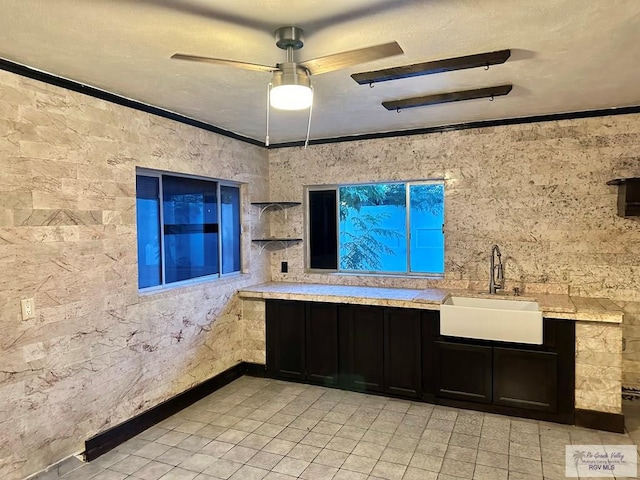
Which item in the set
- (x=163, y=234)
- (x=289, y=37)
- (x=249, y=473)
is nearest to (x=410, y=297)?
(x=249, y=473)

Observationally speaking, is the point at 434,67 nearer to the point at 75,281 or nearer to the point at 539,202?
the point at 539,202

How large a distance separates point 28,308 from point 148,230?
3.45 feet

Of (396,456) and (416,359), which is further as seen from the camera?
(416,359)

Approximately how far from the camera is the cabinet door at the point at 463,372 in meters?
3.34

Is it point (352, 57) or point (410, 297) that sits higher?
point (352, 57)

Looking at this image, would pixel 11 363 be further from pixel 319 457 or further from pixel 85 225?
pixel 319 457

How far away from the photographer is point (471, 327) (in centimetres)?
328

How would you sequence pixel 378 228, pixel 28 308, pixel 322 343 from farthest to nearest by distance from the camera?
pixel 378 228 → pixel 322 343 → pixel 28 308

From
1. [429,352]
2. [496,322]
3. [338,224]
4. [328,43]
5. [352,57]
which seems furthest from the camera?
[338,224]

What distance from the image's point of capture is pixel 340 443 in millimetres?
2934

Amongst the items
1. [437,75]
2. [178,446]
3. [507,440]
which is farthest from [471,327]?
[178,446]

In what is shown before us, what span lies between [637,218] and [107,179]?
410cm

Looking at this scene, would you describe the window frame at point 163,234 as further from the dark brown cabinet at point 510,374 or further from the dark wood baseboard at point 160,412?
the dark brown cabinet at point 510,374

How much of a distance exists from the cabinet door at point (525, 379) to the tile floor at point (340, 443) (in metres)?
0.15
